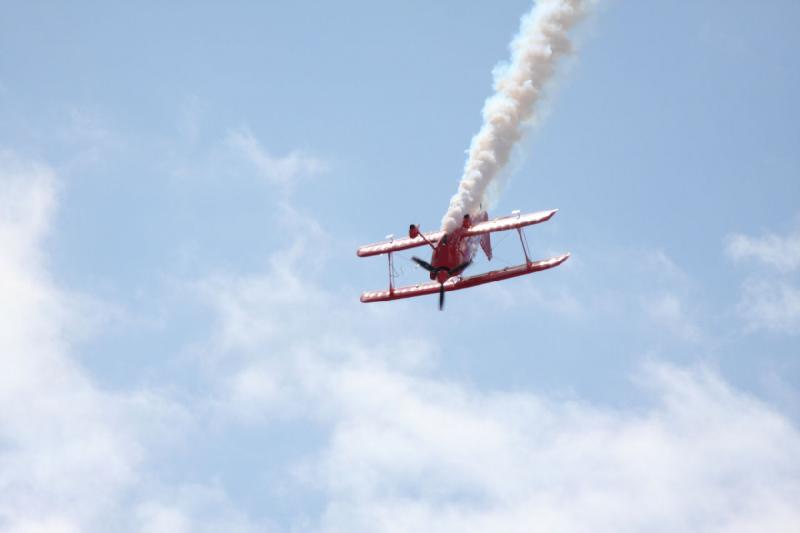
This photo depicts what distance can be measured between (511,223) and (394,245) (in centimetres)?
740

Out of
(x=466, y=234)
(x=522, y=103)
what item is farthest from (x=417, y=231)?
(x=522, y=103)

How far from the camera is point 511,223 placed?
76562mm

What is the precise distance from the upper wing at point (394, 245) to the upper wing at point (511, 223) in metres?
2.15

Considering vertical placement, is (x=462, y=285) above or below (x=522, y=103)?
below

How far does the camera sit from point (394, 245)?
265ft

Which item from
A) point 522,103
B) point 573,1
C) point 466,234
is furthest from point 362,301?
point 573,1

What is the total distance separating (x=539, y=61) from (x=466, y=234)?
938 cm

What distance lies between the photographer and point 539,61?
75.3m

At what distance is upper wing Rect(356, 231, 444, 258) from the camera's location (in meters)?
78.6

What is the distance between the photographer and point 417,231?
7738 centimetres

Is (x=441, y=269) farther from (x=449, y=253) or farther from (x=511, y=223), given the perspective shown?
(x=511, y=223)

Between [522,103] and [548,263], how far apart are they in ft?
26.7

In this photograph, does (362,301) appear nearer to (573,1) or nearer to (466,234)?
(466,234)

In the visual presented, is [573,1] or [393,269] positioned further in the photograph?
[393,269]
